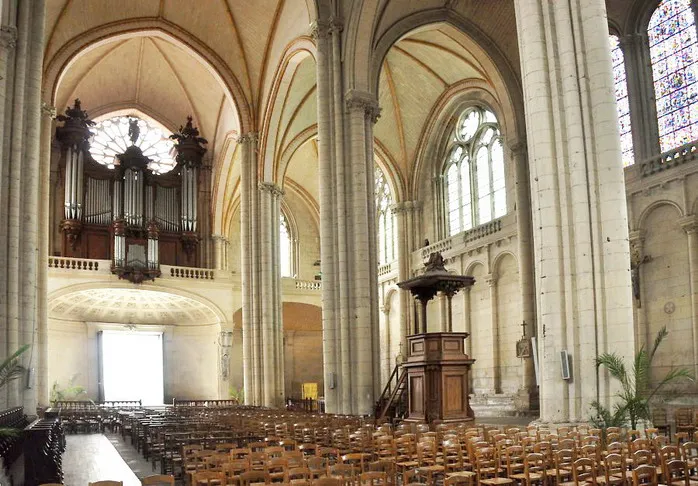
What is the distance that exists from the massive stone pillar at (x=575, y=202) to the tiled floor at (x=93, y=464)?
725 cm

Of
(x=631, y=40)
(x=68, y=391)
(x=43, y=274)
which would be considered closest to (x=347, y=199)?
(x=631, y=40)

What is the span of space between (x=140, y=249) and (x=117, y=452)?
18.9 m

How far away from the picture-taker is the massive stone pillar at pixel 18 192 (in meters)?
15.5

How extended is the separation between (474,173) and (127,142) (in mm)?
18826

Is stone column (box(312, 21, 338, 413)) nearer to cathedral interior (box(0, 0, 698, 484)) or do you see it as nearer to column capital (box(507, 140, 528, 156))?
cathedral interior (box(0, 0, 698, 484))

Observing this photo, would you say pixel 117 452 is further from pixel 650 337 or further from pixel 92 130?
pixel 92 130

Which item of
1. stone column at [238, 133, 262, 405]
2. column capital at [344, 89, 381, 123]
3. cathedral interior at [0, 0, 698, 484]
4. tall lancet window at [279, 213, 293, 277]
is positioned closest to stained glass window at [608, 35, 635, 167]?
cathedral interior at [0, 0, 698, 484]

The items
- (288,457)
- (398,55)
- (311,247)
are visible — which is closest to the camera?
(288,457)

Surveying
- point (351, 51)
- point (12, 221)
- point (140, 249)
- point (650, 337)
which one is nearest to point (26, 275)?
point (12, 221)

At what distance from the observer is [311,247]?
44156 mm

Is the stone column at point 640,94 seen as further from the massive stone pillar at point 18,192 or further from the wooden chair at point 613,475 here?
the massive stone pillar at point 18,192

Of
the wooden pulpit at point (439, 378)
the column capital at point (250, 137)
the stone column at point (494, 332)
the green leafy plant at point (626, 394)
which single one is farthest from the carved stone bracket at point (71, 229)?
the green leafy plant at point (626, 394)

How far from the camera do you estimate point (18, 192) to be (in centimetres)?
1596

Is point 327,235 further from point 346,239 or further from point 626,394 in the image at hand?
point 626,394
